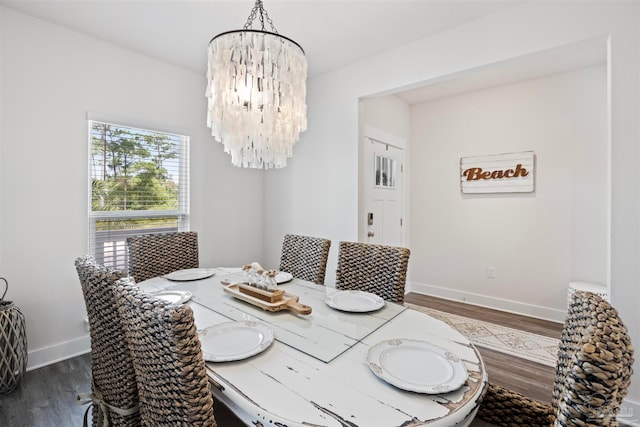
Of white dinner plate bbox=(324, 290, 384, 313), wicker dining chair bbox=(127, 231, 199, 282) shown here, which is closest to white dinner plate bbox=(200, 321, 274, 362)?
white dinner plate bbox=(324, 290, 384, 313)


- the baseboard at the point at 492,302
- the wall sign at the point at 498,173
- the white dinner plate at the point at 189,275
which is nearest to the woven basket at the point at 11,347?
the white dinner plate at the point at 189,275

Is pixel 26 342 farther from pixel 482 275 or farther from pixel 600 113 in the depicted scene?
pixel 600 113

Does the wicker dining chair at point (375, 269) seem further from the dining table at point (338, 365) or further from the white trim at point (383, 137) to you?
the white trim at point (383, 137)

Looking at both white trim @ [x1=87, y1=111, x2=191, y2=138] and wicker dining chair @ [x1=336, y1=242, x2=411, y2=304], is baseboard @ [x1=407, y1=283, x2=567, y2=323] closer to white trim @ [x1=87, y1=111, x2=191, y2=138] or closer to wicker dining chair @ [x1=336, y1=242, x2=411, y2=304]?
wicker dining chair @ [x1=336, y1=242, x2=411, y2=304]

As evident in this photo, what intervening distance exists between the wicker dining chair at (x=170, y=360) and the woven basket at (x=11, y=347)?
1868 mm

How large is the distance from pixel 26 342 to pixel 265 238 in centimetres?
228

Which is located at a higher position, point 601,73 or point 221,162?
point 601,73

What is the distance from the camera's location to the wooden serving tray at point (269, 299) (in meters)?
1.44

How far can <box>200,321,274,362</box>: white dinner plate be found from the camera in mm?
1041

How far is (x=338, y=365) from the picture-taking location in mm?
1018

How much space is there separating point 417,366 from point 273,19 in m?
2.44

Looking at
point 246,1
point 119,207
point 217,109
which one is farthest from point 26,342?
point 246,1

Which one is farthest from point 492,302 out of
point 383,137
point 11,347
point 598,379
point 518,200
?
point 11,347

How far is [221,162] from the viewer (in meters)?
3.41
